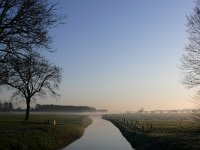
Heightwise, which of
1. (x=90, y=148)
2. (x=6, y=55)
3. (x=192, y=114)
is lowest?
(x=90, y=148)

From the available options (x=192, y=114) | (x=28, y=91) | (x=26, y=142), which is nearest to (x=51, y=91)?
(x=28, y=91)

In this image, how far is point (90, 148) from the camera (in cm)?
3953

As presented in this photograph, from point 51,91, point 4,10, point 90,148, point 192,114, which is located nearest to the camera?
point 192,114

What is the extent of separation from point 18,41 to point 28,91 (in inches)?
1788

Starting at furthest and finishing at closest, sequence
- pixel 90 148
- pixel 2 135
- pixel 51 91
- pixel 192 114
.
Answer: pixel 51 91
pixel 90 148
pixel 2 135
pixel 192 114

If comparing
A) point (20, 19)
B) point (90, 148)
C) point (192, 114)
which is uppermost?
point (20, 19)

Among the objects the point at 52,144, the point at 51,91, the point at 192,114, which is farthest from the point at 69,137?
the point at 192,114

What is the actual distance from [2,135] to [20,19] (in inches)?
417

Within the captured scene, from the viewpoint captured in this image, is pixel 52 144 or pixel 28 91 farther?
pixel 28 91

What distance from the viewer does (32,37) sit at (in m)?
28.0

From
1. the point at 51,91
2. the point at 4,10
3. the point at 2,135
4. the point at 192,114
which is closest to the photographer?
the point at 192,114

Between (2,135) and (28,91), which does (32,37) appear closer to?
(2,135)

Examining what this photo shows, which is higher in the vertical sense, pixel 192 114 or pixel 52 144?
pixel 192 114

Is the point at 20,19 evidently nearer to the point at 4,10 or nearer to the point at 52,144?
the point at 4,10
